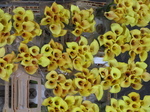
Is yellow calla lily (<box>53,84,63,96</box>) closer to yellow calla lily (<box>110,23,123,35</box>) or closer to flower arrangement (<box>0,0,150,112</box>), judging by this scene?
flower arrangement (<box>0,0,150,112</box>)

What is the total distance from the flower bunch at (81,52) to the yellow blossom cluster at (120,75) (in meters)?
0.05

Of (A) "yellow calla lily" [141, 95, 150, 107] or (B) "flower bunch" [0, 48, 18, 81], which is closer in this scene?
(B) "flower bunch" [0, 48, 18, 81]

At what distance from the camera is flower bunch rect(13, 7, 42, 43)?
53cm

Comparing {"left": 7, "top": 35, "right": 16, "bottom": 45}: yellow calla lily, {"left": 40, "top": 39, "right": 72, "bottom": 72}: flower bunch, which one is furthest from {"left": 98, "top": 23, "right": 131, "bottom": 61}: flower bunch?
{"left": 7, "top": 35, "right": 16, "bottom": 45}: yellow calla lily

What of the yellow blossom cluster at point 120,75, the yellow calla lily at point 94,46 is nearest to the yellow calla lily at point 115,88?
the yellow blossom cluster at point 120,75

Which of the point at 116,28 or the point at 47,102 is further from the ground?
the point at 116,28

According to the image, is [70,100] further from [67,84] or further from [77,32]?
[77,32]

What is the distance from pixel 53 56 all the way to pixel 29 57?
0.19ft

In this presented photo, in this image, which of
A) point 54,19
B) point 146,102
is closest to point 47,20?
point 54,19

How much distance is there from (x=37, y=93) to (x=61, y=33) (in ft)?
0.60

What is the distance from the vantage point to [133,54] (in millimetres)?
619

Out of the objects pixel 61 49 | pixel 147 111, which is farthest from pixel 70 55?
pixel 147 111

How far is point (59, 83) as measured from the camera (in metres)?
0.57

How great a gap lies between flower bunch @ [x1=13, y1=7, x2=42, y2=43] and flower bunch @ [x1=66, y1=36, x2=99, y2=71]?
3.6 inches
